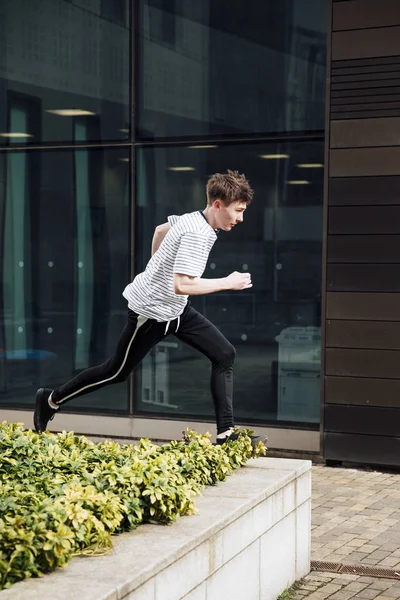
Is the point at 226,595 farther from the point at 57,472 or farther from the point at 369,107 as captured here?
the point at 369,107

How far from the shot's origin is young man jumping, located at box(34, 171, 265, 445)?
7.11 meters

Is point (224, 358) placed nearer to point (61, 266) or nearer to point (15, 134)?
point (61, 266)

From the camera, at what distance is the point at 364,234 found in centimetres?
987

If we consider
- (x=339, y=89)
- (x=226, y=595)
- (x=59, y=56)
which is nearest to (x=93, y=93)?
(x=59, y=56)

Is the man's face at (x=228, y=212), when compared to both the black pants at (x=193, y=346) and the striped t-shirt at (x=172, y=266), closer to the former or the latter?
the striped t-shirt at (x=172, y=266)

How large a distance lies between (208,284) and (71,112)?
488 centimetres

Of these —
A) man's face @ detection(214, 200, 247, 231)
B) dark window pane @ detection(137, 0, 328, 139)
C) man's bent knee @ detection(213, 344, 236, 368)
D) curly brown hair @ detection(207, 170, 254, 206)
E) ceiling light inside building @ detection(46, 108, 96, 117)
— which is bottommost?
man's bent knee @ detection(213, 344, 236, 368)

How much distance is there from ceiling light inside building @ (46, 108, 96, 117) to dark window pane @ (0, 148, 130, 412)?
0.11 m

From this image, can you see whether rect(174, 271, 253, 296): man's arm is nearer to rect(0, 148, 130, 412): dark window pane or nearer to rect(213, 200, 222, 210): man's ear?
rect(213, 200, 222, 210): man's ear

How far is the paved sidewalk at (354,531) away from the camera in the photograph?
20.6 ft

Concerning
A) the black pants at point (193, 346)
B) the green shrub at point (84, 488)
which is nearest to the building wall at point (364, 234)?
the black pants at point (193, 346)

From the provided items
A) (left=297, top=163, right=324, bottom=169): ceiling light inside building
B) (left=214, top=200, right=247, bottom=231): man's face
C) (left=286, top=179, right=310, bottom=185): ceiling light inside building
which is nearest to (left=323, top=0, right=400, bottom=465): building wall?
(left=297, top=163, right=324, bottom=169): ceiling light inside building

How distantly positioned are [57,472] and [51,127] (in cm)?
637

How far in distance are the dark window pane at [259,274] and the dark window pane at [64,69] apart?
670mm
